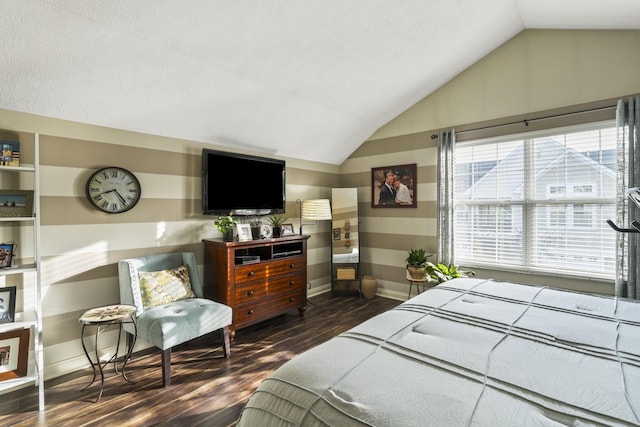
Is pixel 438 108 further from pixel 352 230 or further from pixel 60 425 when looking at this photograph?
pixel 60 425

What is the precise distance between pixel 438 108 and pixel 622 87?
68.7 inches

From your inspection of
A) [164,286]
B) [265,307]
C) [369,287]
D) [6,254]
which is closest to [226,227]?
[164,286]

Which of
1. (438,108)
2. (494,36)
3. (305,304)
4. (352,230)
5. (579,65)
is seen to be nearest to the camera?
(579,65)

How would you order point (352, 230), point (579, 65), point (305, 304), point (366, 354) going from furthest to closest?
point (352, 230) → point (305, 304) → point (579, 65) → point (366, 354)

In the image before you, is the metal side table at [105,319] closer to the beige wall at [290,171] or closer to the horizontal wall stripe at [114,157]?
the beige wall at [290,171]

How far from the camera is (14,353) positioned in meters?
2.07

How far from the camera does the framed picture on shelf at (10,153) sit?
2.07m

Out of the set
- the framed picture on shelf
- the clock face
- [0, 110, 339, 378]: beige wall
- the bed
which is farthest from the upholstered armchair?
the bed

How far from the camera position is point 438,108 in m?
4.08

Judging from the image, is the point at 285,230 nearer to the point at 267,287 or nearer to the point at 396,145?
the point at 267,287

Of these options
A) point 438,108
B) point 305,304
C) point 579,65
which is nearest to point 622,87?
point 579,65

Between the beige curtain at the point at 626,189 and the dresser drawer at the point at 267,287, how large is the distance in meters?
3.16

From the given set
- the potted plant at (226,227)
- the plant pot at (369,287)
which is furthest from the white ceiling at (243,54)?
the plant pot at (369,287)

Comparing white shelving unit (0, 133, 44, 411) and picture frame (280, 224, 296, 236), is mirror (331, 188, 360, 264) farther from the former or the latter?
white shelving unit (0, 133, 44, 411)
